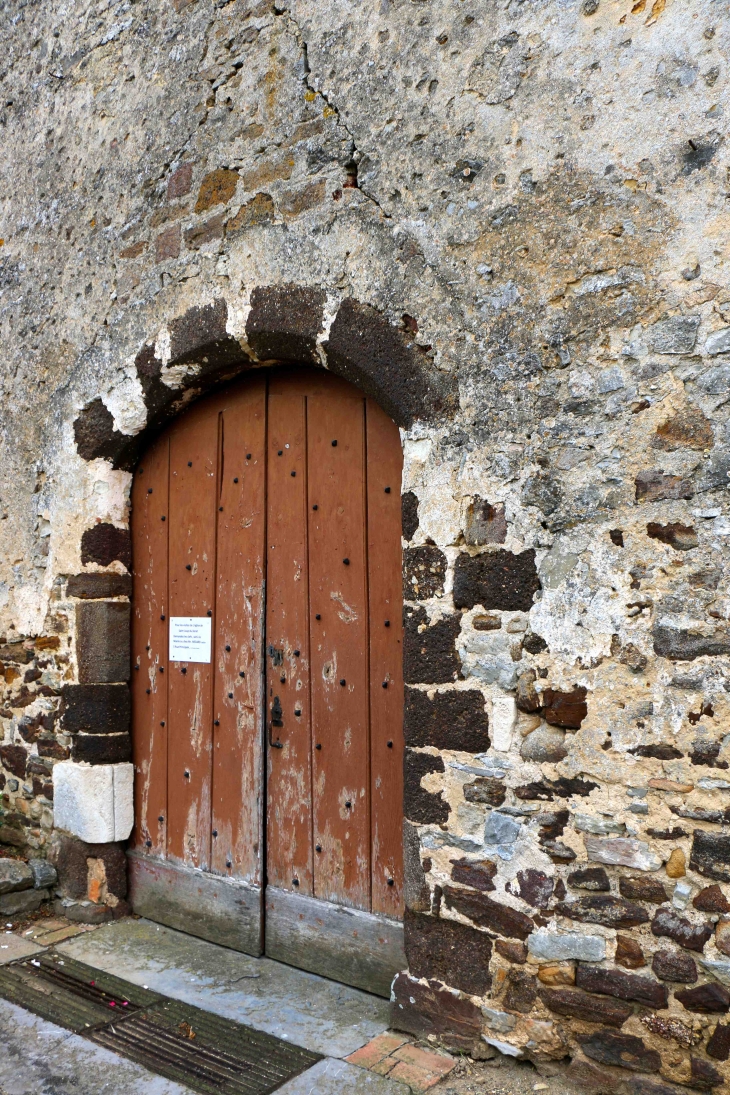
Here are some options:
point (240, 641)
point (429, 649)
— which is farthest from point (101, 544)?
point (429, 649)

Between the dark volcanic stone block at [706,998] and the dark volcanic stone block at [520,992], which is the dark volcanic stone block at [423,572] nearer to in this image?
the dark volcanic stone block at [520,992]

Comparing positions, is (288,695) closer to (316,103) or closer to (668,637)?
(668,637)

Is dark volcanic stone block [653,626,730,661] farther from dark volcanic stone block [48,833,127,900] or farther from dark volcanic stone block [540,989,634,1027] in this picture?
dark volcanic stone block [48,833,127,900]

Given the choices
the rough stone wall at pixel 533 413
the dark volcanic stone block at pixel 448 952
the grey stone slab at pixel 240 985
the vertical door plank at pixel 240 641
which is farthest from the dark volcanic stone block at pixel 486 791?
the vertical door plank at pixel 240 641

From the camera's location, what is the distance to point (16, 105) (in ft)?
13.5

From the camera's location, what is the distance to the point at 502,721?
241 cm

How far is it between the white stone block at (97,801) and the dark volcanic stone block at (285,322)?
1.90 metres

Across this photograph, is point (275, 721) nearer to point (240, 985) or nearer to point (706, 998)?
point (240, 985)

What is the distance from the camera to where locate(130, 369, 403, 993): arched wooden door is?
288cm

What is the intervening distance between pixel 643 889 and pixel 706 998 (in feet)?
0.92

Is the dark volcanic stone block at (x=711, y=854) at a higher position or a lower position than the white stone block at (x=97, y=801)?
higher

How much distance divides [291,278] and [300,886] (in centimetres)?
221

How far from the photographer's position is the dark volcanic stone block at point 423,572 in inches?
100.0

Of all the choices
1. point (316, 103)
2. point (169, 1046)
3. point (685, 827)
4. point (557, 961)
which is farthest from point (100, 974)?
point (316, 103)
